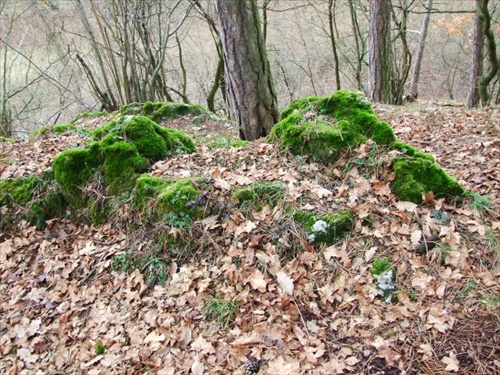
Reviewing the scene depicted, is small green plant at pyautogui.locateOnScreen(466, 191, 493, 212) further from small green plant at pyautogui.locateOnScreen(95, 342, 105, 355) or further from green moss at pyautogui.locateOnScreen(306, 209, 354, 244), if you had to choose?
small green plant at pyautogui.locateOnScreen(95, 342, 105, 355)

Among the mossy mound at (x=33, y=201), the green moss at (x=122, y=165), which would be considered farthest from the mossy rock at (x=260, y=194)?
the mossy mound at (x=33, y=201)

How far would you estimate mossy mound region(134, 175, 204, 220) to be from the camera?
345cm

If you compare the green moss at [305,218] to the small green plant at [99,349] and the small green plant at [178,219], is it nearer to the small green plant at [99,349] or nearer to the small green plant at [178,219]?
the small green plant at [178,219]

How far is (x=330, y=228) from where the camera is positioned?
10.4ft

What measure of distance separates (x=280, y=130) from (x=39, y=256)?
3020 millimetres

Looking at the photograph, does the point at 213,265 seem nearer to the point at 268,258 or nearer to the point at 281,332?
the point at 268,258

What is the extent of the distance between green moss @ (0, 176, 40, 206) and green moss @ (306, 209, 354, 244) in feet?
11.0

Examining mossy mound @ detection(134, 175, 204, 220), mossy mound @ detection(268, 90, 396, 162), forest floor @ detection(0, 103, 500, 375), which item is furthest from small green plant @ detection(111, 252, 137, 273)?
mossy mound @ detection(268, 90, 396, 162)

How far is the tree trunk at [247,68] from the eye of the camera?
4.41 m

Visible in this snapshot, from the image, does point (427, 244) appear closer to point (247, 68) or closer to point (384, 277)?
point (384, 277)

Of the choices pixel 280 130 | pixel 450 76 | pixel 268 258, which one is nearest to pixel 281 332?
pixel 268 258

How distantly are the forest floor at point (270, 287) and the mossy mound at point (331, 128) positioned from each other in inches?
5.8

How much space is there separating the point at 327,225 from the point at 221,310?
118 centimetres

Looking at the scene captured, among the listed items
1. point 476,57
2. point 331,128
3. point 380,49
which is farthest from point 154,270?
point 476,57
